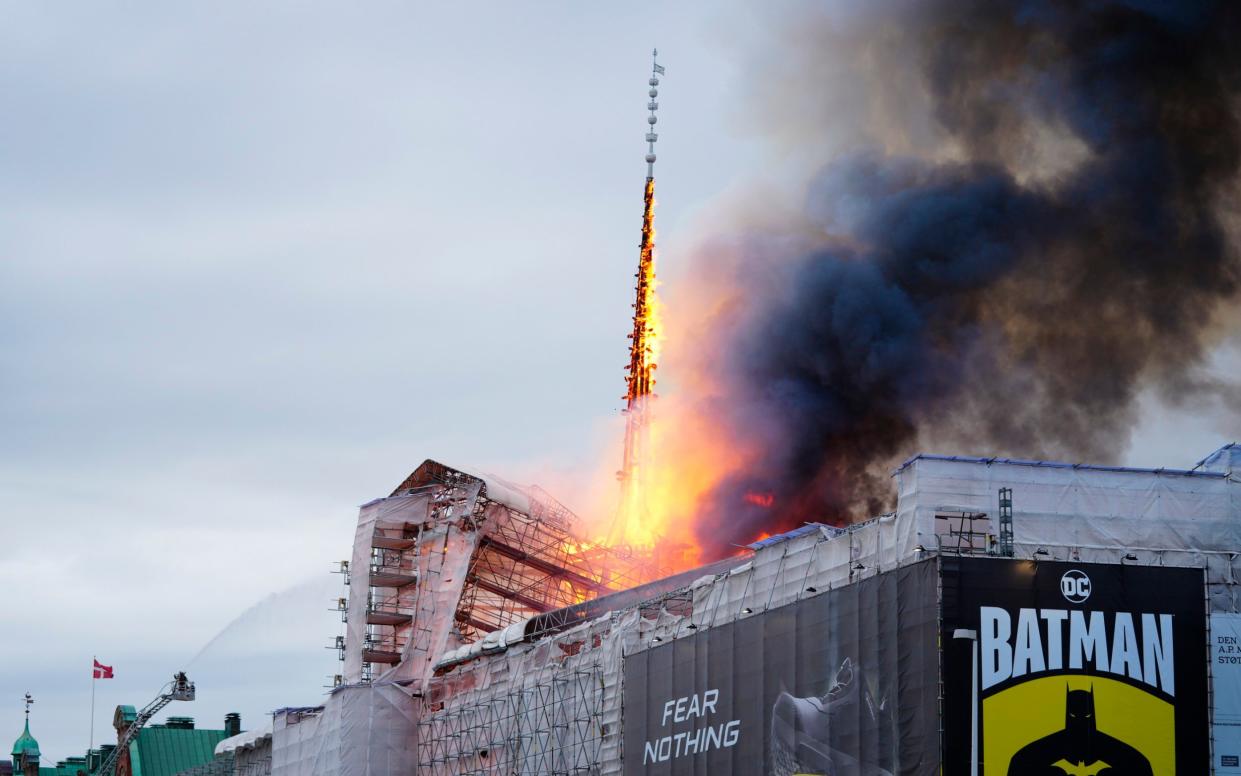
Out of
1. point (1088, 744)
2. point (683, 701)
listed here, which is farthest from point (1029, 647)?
point (683, 701)

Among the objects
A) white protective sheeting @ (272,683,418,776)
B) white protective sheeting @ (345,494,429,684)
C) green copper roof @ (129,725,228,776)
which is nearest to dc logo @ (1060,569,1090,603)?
white protective sheeting @ (272,683,418,776)

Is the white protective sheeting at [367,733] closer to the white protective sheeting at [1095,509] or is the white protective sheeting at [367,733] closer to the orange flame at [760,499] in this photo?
the orange flame at [760,499]

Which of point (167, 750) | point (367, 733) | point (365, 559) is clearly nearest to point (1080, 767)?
point (367, 733)

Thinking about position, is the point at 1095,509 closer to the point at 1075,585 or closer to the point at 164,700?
the point at 1075,585

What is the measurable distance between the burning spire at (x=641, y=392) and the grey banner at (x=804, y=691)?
3033cm

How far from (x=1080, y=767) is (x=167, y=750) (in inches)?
4623

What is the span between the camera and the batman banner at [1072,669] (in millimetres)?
66375

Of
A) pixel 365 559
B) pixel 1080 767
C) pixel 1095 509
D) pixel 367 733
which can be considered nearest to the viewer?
pixel 1080 767

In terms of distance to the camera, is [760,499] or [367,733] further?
[760,499]

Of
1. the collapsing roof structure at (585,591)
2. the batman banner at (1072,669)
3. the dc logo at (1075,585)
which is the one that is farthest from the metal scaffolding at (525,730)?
the dc logo at (1075,585)

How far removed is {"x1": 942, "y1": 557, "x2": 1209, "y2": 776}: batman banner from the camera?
218ft

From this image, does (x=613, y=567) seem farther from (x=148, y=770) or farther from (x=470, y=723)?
(x=148, y=770)

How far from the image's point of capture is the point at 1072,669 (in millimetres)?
67375

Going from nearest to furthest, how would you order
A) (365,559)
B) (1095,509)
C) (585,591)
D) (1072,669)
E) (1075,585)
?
(1072,669), (1075,585), (1095,509), (585,591), (365,559)
